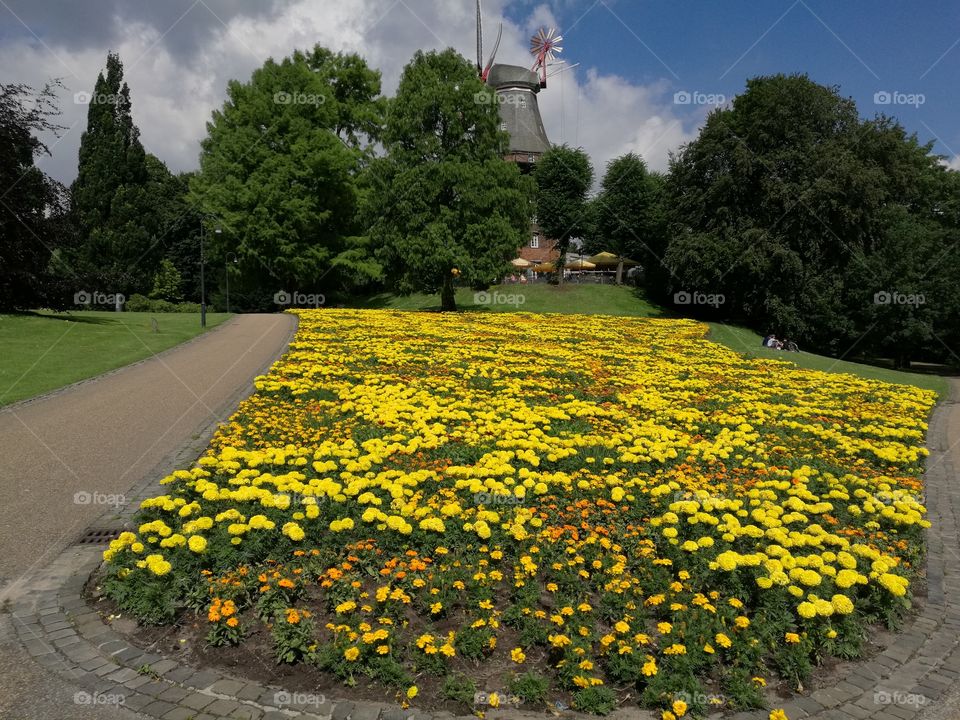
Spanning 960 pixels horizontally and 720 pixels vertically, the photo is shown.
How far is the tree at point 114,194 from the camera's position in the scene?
185 ft

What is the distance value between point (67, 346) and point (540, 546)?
22318 mm

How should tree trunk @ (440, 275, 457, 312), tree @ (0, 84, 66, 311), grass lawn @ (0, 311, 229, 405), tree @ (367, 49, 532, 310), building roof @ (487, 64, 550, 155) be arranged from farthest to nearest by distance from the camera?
building roof @ (487, 64, 550, 155) < tree trunk @ (440, 275, 457, 312) < tree @ (367, 49, 532, 310) < tree @ (0, 84, 66, 311) < grass lawn @ (0, 311, 229, 405)

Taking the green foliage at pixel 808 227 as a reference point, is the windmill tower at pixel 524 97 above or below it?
above

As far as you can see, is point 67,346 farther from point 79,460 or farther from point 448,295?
point 448,295

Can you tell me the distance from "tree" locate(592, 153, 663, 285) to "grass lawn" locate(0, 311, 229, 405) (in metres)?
39.3

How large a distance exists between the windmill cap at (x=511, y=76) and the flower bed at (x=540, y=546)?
294ft

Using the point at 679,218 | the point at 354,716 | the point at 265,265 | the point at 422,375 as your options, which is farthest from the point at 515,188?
the point at 354,716

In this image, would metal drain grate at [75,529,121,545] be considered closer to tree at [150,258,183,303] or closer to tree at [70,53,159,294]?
tree at [70,53,159,294]

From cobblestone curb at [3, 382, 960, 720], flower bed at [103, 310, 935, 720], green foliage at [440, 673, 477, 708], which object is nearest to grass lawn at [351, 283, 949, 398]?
flower bed at [103, 310, 935, 720]

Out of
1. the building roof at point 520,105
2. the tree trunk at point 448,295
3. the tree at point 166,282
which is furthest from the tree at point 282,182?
the building roof at point 520,105

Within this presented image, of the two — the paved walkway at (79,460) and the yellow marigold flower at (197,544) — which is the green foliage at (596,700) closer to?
the paved walkway at (79,460)

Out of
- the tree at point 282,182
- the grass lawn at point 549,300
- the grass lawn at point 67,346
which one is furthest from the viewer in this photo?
the grass lawn at point 549,300

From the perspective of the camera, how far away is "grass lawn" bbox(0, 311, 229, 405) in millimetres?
16672

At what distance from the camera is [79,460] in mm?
10312
